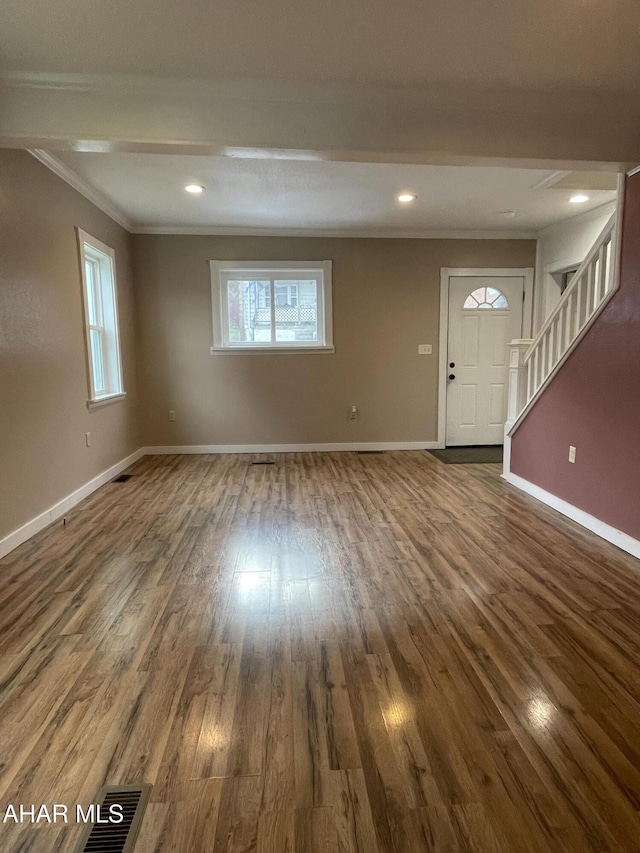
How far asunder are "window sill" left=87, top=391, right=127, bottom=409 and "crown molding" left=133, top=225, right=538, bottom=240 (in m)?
1.92

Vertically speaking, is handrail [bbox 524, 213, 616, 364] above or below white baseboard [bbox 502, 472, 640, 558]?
above

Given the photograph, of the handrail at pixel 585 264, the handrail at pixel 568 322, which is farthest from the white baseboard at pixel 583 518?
the handrail at pixel 585 264

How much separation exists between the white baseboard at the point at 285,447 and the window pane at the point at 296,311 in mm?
1303

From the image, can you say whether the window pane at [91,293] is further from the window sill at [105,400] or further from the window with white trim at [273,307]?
the window with white trim at [273,307]

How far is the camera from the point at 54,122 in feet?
7.80

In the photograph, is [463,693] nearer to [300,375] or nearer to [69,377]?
[69,377]

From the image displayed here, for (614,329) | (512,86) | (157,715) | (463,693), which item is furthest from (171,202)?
(463,693)

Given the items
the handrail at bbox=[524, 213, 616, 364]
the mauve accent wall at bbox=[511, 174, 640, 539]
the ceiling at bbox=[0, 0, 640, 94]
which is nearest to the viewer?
the ceiling at bbox=[0, 0, 640, 94]

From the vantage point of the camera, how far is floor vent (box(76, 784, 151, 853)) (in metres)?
1.13

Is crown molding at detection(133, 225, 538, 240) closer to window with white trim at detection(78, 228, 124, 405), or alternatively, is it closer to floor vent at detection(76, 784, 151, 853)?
window with white trim at detection(78, 228, 124, 405)

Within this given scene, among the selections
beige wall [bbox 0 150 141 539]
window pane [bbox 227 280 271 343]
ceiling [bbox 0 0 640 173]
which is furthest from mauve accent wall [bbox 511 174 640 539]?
beige wall [bbox 0 150 141 539]

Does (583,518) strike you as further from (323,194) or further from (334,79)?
(323,194)

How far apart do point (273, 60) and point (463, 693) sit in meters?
2.82

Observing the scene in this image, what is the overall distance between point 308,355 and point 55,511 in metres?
3.21
